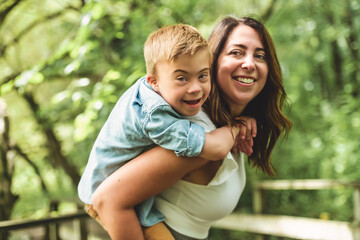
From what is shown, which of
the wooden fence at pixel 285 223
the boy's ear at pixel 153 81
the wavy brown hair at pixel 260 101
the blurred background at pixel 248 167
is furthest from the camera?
the blurred background at pixel 248 167

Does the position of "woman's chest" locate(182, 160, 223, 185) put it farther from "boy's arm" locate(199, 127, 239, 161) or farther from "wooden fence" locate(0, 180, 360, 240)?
"wooden fence" locate(0, 180, 360, 240)

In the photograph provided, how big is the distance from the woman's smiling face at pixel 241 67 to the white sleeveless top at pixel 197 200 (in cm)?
18

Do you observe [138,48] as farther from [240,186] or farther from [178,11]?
[240,186]

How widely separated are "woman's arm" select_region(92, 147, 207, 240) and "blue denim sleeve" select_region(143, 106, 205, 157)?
47mm

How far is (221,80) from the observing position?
142 centimetres

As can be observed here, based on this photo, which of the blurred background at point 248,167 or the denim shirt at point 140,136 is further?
the blurred background at point 248,167

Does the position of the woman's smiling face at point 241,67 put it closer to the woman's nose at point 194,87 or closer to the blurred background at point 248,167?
the woman's nose at point 194,87

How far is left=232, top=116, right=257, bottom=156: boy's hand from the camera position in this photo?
1.41 m

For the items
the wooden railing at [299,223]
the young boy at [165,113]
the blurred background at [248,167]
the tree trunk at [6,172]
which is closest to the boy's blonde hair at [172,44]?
the young boy at [165,113]

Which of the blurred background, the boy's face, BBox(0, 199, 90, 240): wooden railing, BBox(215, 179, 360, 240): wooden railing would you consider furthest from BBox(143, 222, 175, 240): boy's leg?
BBox(215, 179, 360, 240): wooden railing

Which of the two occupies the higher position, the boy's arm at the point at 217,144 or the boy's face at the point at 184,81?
the boy's face at the point at 184,81

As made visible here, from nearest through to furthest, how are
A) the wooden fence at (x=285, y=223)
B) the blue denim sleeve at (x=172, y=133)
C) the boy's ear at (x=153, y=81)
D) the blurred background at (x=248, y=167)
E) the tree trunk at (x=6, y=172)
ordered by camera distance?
the blue denim sleeve at (x=172, y=133) < the boy's ear at (x=153, y=81) < the wooden fence at (x=285, y=223) < the blurred background at (x=248, y=167) < the tree trunk at (x=6, y=172)

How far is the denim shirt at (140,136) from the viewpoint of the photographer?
110 cm

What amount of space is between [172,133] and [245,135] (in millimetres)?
433
